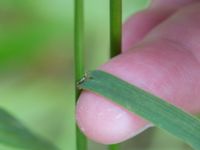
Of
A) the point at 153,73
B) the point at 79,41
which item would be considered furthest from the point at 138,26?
the point at 79,41

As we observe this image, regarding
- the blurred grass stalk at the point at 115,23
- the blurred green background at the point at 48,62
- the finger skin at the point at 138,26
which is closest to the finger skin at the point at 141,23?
the finger skin at the point at 138,26

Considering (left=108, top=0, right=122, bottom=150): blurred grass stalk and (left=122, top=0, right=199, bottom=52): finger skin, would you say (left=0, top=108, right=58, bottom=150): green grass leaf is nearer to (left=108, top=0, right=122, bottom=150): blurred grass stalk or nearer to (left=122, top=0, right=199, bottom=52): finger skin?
(left=108, top=0, right=122, bottom=150): blurred grass stalk

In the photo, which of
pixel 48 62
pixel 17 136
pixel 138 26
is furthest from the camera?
pixel 48 62

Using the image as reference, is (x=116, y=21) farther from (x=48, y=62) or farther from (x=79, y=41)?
(x=48, y=62)

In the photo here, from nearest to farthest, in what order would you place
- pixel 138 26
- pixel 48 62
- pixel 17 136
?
pixel 17 136 < pixel 138 26 < pixel 48 62

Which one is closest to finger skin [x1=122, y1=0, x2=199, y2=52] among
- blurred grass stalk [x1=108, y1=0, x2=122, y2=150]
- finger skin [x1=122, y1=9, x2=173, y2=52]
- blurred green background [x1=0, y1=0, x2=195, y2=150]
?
finger skin [x1=122, y1=9, x2=173, y2=52]

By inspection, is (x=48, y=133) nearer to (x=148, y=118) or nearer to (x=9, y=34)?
(x=9, y=34)

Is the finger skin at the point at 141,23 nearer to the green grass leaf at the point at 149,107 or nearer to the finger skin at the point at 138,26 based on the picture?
the finger skin at the point at 138,26
